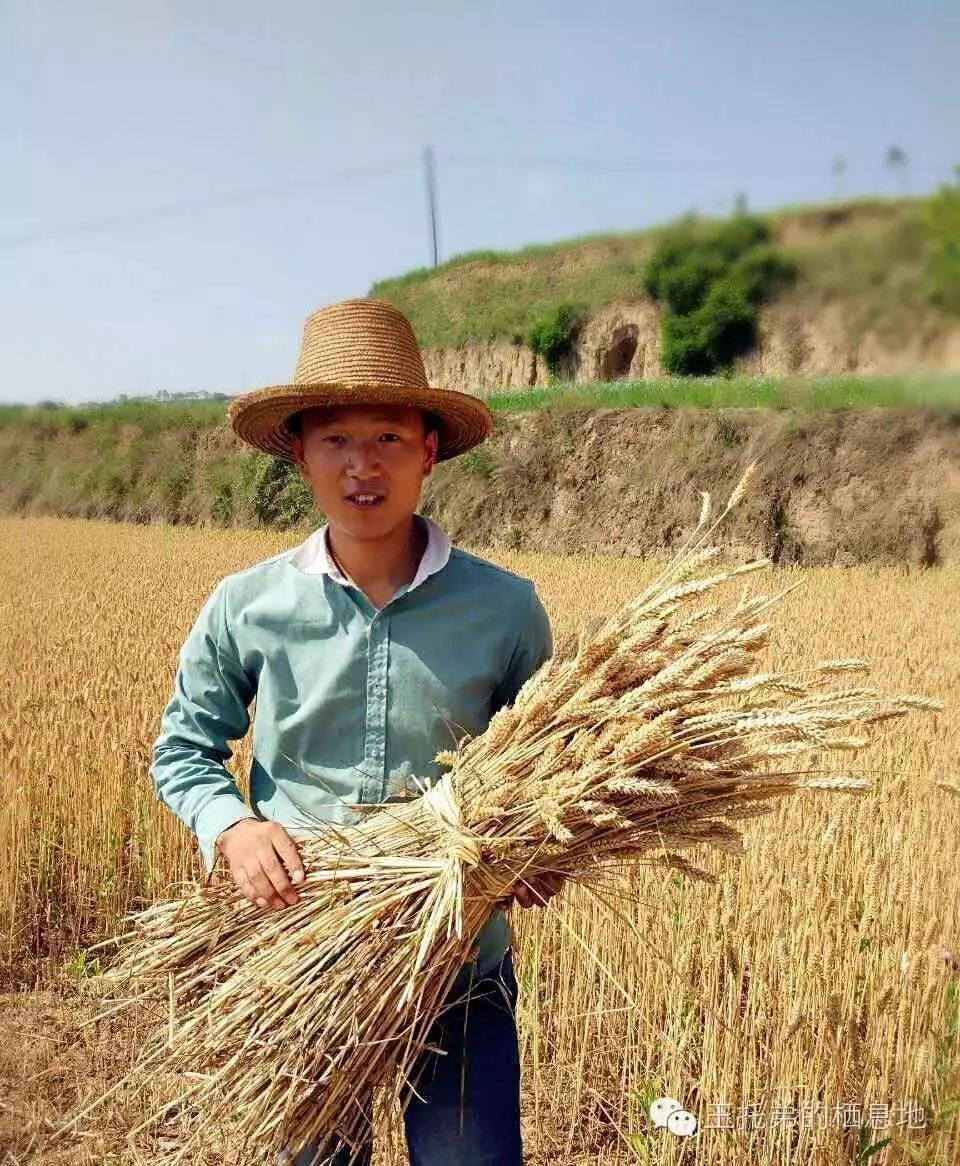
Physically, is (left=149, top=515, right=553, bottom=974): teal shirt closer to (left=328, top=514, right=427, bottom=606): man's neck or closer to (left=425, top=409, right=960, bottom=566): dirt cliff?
(left=328, top=514, right=427, bottom=606): man's neck

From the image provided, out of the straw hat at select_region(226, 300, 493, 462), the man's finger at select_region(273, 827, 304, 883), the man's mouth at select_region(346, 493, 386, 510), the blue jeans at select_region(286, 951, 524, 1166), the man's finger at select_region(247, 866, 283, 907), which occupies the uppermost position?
the straw hat at select_region(226, 300, 493, 462)

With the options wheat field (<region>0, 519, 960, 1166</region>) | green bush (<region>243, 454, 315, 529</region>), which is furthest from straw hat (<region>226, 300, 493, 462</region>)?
green bush (<region>243, 454, 315, 529</region>)

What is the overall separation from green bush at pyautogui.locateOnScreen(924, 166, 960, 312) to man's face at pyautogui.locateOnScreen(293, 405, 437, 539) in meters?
1.95

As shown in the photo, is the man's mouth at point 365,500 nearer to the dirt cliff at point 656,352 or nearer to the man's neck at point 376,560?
the man's neck at point 376,560

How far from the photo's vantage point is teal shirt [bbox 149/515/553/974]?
1.28 m

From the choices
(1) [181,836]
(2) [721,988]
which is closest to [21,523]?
(1) [181,836]

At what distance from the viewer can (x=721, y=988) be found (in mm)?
2135

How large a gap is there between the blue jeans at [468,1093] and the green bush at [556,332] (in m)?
27.6

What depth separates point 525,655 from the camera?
1.35 metres

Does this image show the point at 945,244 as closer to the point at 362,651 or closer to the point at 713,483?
the point at 362,651

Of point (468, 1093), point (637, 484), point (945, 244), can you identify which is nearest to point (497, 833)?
point (468, 1093)

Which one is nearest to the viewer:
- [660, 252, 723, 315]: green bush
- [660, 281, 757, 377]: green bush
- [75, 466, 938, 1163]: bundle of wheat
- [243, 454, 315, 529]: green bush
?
[75, 466, 938, 1163]: bundle of wheat

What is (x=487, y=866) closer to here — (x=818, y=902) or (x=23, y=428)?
(x=818, y=902)

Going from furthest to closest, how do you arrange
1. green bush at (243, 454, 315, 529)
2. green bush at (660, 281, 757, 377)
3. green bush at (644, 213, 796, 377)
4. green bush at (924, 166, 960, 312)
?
green bush at (243, 454, 315, 529), green bush at (660, 281, 757, 377), green bush at (644, 213, 796, 377), green bush at (924, 166, 960, 312)
